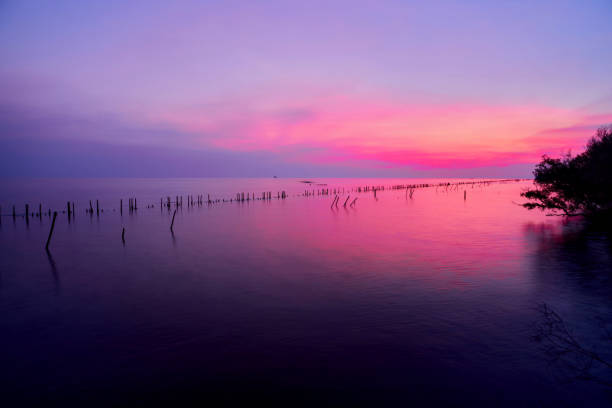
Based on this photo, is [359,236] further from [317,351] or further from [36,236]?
[36,236]

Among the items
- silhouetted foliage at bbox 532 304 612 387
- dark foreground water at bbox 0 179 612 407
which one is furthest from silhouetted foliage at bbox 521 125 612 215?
silhouetted foliage at bbox 532 304 612 387

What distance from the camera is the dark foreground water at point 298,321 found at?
27.6 feet

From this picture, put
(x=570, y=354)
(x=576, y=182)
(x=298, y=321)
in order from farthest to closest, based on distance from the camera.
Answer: (x=576, y=182) < (x=298, y=321) < (x=570, y=354)

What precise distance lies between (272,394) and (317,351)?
2076 millimetres

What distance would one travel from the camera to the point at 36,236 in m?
30.0

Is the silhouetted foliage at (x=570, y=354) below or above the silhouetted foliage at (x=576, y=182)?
below

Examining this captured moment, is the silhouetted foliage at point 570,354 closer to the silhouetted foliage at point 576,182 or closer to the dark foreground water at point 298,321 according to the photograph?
the dark foreground water at point 298,321

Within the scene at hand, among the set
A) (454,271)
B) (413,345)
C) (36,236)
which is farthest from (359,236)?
(36,236)

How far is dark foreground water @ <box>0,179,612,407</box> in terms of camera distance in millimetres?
8398

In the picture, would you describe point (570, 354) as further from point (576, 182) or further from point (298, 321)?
point (576, 182)

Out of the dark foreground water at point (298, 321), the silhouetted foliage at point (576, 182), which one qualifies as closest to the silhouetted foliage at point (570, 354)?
the dark foreground water at point (298, 321)

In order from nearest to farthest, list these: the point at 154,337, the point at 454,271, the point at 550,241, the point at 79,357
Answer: the point at 79,357 < the point at 154,337 < the point at 454,271 < the point at 550,241

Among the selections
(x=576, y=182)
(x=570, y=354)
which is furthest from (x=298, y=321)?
(x=576, y=182)

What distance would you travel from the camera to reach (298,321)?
12156 millimetres
